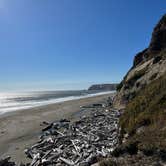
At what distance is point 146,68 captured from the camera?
25328mm

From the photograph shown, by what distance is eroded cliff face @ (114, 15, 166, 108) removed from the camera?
2271cm

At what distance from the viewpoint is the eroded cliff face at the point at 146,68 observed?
22.7 m

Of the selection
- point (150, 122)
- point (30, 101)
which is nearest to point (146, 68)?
point (150, 122)

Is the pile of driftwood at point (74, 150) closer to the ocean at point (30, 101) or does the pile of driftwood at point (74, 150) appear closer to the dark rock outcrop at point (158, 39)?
the dark rock outcrop at point (158, 39)

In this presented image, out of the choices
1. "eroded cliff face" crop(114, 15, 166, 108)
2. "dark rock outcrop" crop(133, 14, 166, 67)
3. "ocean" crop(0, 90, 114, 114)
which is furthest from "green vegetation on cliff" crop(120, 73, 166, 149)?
"ocean" crop(0, 90, 114, 114)

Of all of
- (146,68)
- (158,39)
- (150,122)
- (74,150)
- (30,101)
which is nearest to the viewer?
(150,122)

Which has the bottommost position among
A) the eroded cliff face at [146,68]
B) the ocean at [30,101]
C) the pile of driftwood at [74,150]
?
the pile of driftwood at [74,150]

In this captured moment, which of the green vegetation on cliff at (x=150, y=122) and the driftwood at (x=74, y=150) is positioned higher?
the green vegetation on cliff at (x=150, y=122)

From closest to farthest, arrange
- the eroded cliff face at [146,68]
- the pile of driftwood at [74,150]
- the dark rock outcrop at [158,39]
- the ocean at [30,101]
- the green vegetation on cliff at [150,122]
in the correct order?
the green vegetation on cliff at [150,122], the pile of driftwood at [74,150], the eroded cliff face at [146,68], the dark rock outcrop at [158,39], the ocean at [30,101]

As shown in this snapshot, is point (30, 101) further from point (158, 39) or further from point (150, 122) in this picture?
point (150, 122)

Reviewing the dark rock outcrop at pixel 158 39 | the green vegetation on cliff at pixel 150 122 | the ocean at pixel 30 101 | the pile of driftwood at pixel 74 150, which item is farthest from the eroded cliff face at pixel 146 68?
the ocean at pixel 30 101

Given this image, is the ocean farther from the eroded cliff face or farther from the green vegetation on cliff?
the green vegetation on cliff

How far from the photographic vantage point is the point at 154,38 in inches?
1267

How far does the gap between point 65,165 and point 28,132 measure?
33.5 ft
